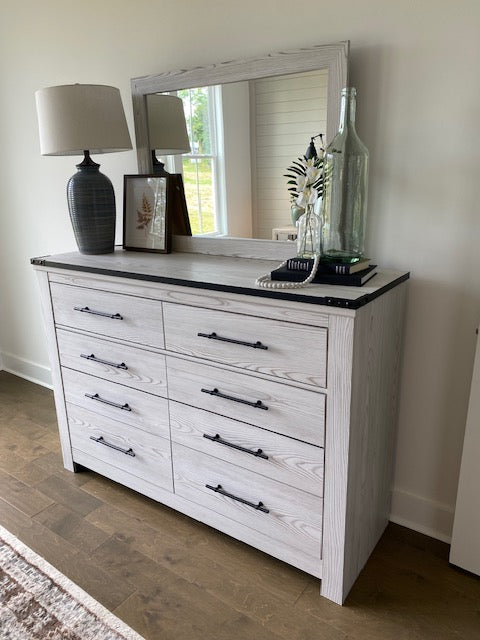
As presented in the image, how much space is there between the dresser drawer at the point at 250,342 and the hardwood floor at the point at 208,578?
2.32 ft

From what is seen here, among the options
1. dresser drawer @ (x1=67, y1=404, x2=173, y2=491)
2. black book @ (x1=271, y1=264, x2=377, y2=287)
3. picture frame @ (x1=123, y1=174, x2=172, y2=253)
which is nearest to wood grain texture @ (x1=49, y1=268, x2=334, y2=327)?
black book @ (x1=271, y1=264, x2=377, y2=287)

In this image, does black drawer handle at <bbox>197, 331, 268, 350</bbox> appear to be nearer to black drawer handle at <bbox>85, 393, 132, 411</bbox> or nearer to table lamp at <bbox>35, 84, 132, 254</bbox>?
black drawer handle at <bbox>85, 393, 132, 411</bbox>

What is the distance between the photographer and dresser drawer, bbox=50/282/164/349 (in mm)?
1582

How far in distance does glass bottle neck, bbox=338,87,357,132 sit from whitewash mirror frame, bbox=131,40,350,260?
94 millimetres

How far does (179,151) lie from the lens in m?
1.89

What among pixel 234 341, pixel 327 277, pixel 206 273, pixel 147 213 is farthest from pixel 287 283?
pixel 147 213

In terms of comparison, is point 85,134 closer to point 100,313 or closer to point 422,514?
point 100,313

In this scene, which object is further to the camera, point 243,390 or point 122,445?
point 122,445

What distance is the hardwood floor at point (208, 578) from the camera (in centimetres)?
136

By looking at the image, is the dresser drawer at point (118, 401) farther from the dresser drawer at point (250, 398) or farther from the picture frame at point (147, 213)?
the picture frame at point (147, 213)

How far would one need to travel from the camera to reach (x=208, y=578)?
5.02ft

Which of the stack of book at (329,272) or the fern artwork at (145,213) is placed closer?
the stack of book at (329,272)

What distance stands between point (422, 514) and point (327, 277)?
100 cm

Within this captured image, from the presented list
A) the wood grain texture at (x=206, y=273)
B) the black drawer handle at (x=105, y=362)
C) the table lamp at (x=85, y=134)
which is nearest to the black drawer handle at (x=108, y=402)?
the black drawer handle at (x=105, y=362)
